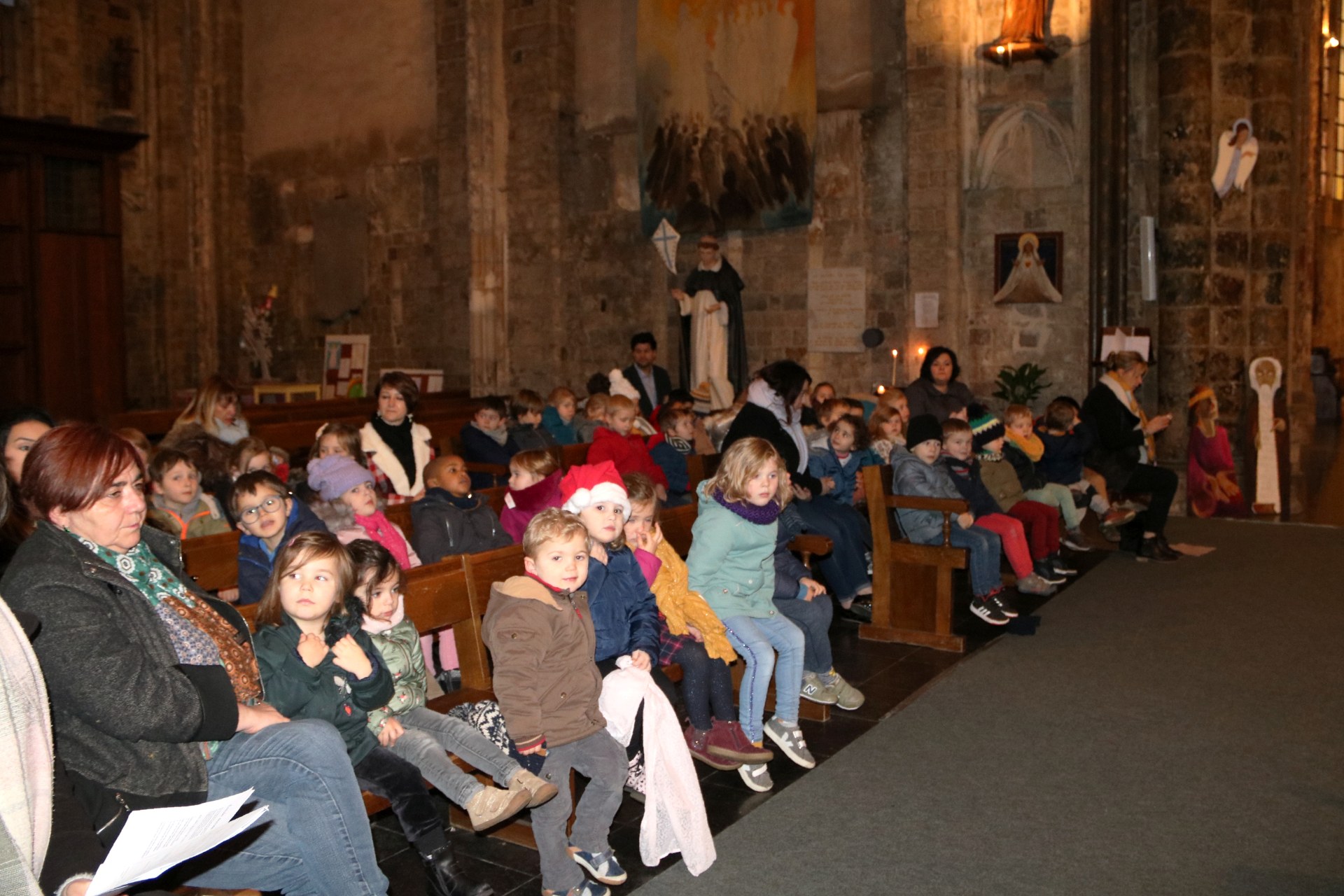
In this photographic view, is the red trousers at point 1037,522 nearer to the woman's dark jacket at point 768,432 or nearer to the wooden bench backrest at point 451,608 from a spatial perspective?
the woman's dark jacket at point 768,432

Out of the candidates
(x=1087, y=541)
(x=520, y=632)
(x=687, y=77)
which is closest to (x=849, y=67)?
(x=687, y=77)

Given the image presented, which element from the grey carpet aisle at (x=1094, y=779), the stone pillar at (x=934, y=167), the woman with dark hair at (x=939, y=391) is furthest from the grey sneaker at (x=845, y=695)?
the stone pillar at (x=934, y=167)

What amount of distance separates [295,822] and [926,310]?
935 cm

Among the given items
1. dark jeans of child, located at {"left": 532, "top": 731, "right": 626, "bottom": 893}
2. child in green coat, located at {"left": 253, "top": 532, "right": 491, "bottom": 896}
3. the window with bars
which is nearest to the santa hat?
dark jeans of child, located at {"left": 532, "top": 731, "right": 626, "bottom": 893}

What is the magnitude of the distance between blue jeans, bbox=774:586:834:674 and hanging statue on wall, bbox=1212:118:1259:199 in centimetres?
717

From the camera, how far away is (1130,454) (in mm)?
8047

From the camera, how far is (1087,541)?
8078 mm

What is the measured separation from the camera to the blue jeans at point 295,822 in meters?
2.71

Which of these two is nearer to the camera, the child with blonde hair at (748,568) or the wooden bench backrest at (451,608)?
the wooden bench backrest at (451,608)

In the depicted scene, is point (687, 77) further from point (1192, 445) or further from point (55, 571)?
point (55, 571)

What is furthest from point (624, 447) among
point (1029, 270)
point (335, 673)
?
point (1029, 270)

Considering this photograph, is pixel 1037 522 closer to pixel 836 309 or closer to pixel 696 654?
pixel 696 654

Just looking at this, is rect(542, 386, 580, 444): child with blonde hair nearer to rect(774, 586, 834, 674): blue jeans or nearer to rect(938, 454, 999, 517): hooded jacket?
rect(938, 454, 999, 517): hooded jacket

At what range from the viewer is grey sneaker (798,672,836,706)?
4832mm
